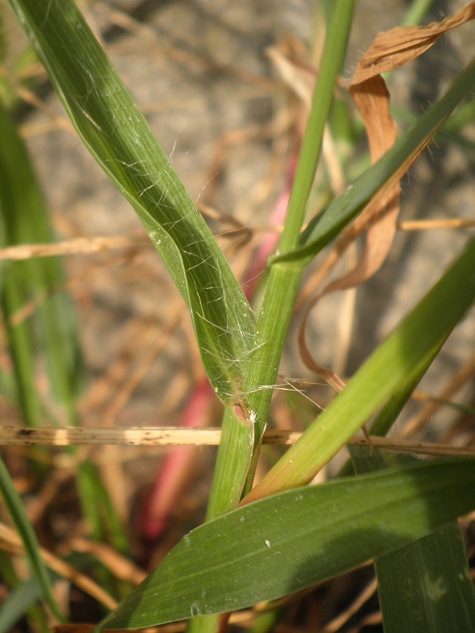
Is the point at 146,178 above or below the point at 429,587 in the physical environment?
above

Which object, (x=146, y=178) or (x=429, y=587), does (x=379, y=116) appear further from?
(x=429, y=587)

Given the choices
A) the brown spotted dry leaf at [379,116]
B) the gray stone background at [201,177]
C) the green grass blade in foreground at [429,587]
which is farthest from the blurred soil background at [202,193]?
the green grass blade in foreground at [429,587]

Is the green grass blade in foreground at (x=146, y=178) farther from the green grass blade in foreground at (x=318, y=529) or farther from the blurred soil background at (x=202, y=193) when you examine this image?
the blurred soil background at (x=202, y=193)

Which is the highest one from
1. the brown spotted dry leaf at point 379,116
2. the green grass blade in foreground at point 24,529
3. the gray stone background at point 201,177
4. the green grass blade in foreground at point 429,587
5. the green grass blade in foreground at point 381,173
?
the gray stone background at point 201,177

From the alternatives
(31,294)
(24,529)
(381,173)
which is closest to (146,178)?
(381,173)

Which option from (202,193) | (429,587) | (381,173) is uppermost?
(202,193)

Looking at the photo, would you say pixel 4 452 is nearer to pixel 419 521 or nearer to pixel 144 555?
pixel 144 555

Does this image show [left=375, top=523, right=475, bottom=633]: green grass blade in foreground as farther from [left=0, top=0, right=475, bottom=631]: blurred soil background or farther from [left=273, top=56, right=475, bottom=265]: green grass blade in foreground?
[left=0, top=0, right=475, bottom=631]: blurred soil background

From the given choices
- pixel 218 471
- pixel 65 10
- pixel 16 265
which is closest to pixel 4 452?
pixel 16 265
